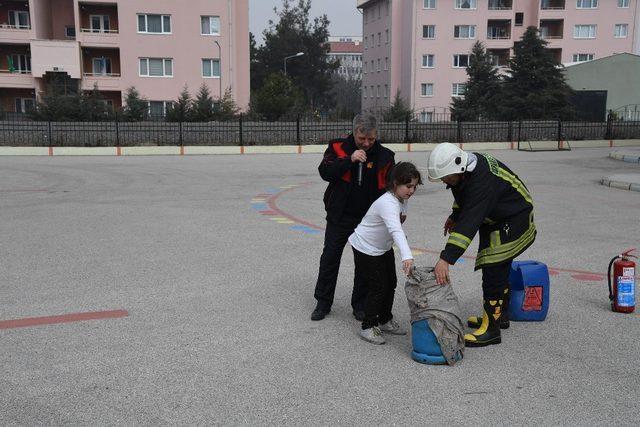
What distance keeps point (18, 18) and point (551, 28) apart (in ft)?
162

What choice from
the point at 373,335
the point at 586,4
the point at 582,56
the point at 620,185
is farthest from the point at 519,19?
the point at 373,335

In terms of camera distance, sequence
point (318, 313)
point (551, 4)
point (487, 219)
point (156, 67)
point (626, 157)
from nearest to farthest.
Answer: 1. point (487, 219)
2. point (318, 313)
3. point (626, 157)
4. point (156, 67)
5. point (551, 4)

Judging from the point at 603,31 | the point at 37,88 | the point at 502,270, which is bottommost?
the point at 502,270

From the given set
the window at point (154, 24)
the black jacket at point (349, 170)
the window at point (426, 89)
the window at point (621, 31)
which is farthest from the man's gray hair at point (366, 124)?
the window at point (621, 31)

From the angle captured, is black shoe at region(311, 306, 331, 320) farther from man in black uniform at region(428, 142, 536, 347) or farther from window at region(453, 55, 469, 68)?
window at region(453, 55, 469, 68)

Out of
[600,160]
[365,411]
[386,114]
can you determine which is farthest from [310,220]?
[386,114]

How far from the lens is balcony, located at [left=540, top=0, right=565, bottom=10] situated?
2519 inches

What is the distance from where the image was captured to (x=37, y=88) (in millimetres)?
47438

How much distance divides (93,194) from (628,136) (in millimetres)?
27784

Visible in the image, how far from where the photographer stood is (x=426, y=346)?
4691mm

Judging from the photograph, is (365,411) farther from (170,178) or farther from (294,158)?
(294,158)

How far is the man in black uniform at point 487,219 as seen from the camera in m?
4.63

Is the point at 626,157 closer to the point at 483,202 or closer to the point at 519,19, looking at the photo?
the point at 483,202

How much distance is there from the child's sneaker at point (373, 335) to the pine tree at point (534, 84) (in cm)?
3976
